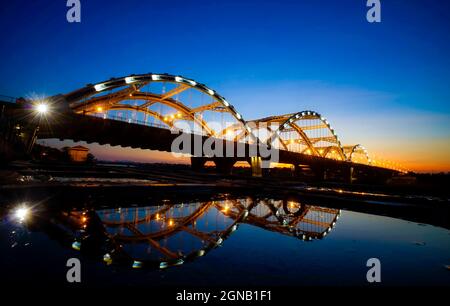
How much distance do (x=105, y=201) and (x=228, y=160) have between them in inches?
2065

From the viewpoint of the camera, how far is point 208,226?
22.0 ft

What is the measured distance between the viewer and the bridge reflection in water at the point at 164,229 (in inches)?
167

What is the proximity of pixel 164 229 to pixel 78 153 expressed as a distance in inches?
3173

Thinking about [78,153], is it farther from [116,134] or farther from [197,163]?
[116,134]

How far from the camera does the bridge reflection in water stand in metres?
4.25

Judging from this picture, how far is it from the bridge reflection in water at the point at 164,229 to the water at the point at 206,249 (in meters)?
0.02

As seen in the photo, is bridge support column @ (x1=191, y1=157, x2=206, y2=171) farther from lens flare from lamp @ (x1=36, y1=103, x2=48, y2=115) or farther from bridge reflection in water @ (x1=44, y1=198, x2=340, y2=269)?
bridge reflection in water @ (x1=44, y1=198, x2=340, y2=269)

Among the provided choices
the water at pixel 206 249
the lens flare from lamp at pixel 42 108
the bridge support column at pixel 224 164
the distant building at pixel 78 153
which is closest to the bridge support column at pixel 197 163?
the bridge support column at pixel 224 164

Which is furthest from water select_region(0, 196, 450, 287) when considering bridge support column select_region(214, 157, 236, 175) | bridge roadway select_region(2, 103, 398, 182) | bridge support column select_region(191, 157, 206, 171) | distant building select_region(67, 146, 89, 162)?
distant building select_region(67, 146, 89, 162)

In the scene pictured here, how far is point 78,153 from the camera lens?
2896 inches

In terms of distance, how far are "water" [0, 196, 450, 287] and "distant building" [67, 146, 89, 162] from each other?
7549cm

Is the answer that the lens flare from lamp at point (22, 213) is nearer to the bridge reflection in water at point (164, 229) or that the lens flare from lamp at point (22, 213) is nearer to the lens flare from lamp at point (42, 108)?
the bridge reflection in water at point (164, 229)

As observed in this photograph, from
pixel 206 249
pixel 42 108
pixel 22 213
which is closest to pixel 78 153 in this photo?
pixel 42 108

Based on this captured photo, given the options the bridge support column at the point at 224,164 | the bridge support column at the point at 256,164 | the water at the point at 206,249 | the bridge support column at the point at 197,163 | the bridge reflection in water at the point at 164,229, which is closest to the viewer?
the water at the point at 206,249
